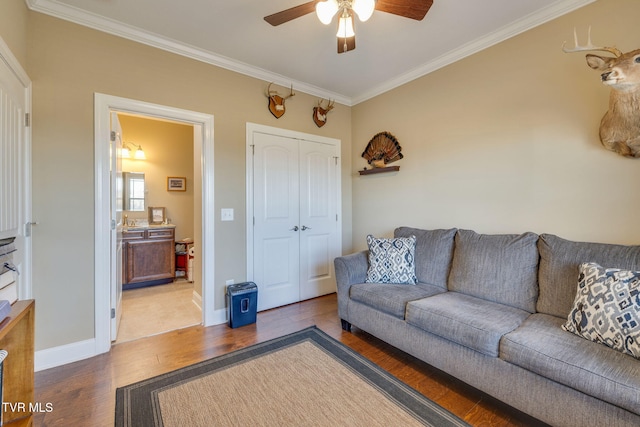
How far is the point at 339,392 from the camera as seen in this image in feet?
5.83

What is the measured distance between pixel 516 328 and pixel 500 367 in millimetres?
257

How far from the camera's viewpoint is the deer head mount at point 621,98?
161 cm

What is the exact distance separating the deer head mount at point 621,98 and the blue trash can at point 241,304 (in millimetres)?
3079

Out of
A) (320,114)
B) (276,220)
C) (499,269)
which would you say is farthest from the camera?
(320,114)

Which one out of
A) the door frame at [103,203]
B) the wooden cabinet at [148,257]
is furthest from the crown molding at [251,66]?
the wooden cabinet at [148,257]

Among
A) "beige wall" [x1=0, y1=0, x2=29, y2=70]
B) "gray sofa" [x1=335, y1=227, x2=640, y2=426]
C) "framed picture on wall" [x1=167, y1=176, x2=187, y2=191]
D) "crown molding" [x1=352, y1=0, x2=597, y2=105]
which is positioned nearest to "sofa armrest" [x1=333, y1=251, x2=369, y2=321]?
"gray sofa" [x1=335, y1=227, x2=640, y2=426]

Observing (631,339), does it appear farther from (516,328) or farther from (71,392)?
(71,392)

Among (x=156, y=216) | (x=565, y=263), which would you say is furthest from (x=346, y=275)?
(x=156, y=216)

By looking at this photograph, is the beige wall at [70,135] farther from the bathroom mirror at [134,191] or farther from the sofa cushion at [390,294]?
the bathroom mirror at [134,191]

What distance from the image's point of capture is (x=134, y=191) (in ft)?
14.6

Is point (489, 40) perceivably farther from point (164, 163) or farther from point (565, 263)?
point (164, 163)

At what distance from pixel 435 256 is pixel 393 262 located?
39 cm

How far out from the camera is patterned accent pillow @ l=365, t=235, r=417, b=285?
2.54m

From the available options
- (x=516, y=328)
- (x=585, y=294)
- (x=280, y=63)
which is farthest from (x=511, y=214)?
(x=280, y=63)
